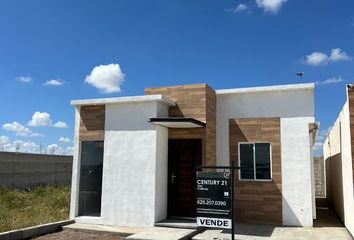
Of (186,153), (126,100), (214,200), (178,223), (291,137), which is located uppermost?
(126,100)

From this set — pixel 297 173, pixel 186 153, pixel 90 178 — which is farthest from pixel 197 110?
pixel 90 178

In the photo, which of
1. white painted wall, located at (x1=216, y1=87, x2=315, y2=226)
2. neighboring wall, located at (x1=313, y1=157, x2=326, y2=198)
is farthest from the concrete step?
neighboring wall, located at (x1=313, y1=157, x2=326, y2=198)

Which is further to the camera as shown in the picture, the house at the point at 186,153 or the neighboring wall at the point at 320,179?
the neighboring wall at the point at 320,179

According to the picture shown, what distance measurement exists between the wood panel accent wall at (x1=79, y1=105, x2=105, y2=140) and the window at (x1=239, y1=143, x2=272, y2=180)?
438cm

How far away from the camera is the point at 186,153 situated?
37.2 feet

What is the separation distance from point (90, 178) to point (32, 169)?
10954mm

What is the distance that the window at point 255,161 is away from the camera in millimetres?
11531

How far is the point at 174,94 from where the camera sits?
38.2 feet

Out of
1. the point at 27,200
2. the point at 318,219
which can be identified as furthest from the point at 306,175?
the point at 27,200

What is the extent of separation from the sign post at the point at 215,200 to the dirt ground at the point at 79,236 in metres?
2.55

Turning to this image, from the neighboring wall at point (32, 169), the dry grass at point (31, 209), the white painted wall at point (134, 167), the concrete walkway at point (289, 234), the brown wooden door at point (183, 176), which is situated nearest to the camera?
the concrete walkway at point (289, 234)

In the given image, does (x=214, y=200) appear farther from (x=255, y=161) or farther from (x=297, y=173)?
(x=297, y=173)

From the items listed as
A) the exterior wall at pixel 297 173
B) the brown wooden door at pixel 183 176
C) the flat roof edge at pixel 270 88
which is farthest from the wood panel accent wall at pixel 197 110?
the exterior wall at pixel 297 173

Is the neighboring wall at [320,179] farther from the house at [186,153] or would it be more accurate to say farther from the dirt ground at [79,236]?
the dirt ground at [79,236]
